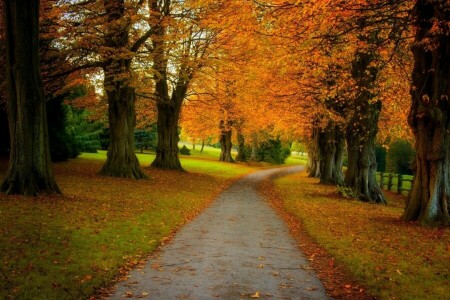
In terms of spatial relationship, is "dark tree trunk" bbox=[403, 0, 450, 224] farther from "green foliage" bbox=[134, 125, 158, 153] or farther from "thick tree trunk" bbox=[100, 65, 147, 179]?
"green foliage" bbox=[134, 125, 158, 153]

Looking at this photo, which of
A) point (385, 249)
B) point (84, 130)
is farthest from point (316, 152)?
point (84, 130)

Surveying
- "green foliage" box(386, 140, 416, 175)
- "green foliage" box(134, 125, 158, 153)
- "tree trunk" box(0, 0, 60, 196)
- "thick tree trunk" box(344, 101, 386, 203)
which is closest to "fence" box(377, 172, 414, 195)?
"thick tree trunk" box(344, 101, 386, 203)

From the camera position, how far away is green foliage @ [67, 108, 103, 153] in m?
47.4

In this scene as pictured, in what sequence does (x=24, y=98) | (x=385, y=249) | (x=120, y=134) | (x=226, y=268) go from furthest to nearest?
(x=120, y=134) → (x=24, y=98) → (x=385, y=249) → (x=226, y=268)

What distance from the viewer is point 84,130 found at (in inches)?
2099

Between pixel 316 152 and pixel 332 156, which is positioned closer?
pixel 332 156

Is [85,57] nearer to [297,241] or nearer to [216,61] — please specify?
[216,61]

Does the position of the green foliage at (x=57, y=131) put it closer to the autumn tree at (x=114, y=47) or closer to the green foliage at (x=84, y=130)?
the autumn tree at (x=114, y=47)

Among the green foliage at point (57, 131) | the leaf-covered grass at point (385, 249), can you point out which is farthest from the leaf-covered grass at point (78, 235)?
the green foliage at point (57, 131)

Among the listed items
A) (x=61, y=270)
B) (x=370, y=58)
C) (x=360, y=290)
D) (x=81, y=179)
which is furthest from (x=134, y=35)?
(x=360, y=290)

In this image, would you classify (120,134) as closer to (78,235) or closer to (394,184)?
Result: (78,235)

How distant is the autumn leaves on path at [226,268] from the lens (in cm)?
638

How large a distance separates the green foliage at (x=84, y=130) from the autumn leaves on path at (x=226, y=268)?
37837 mm

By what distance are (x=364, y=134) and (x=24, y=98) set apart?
15.2 m
